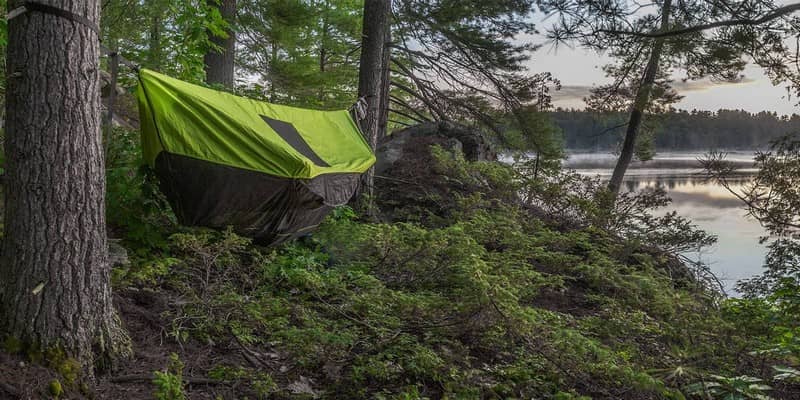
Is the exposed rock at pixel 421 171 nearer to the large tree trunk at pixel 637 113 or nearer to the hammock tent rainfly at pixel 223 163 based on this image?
the hammock tent rainfly at pixel 223 163

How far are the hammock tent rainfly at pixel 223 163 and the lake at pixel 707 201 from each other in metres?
4.90

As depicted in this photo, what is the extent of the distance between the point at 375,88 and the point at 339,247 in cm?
240

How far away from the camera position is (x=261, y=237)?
12.5ft

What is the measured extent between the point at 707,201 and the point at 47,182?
14253 millimetres

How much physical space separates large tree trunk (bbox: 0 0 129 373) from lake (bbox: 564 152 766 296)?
620 centimetres

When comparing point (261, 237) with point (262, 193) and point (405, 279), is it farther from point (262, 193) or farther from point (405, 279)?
point (405, 279)

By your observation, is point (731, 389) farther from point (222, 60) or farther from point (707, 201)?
point (707, 201)

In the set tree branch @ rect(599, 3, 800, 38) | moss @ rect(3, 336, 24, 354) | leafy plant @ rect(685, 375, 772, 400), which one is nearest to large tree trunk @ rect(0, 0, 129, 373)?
moss @ rect(3, 336, 24, 354)

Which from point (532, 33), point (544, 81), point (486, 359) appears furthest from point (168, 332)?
point (544, 81)

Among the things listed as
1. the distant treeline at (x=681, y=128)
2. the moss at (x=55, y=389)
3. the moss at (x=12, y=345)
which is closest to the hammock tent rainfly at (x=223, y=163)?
the moss at (x=12, y=345)

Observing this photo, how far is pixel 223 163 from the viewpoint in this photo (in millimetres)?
3467

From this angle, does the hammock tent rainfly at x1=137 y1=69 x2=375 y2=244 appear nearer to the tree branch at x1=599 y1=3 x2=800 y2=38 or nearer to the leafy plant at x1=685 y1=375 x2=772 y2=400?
the leafy plant at x1=685 y1=375 x2=772 y2=400

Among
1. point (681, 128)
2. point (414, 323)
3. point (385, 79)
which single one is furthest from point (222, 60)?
point (681, 128)

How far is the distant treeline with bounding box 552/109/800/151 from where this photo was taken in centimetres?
1014
